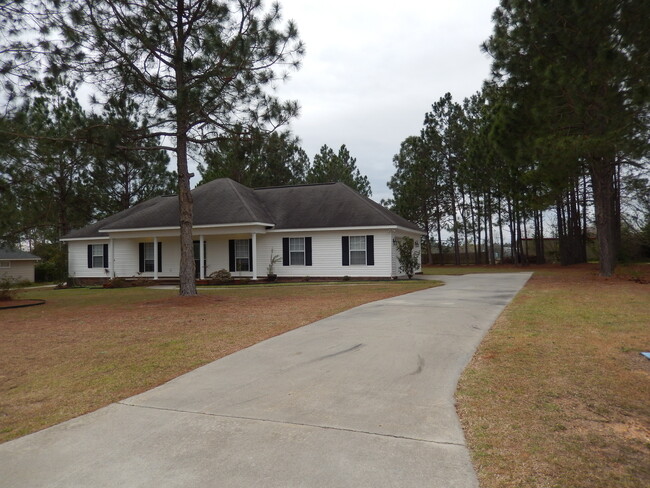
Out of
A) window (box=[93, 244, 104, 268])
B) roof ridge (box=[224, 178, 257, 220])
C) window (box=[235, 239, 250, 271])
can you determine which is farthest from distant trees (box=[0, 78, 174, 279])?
window (box=[93, 244, 104, 268])

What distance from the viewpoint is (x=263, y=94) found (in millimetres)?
13445

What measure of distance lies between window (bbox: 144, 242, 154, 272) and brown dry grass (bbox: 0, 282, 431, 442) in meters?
11.5

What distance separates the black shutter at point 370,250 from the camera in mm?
20719

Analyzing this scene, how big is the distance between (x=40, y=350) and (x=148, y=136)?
800 centimetres

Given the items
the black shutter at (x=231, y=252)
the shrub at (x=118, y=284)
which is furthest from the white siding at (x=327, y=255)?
the shrub at (x=118, y=284)

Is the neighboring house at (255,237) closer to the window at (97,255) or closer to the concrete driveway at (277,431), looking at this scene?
the window at (97,255)

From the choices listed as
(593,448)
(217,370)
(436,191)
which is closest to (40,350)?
(217,370)

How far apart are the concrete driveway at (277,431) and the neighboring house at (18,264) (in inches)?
1263

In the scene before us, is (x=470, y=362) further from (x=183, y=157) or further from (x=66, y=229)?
(x=66, y=229)

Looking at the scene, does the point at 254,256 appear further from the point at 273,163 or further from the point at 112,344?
the point at 112,344

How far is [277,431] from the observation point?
369 cm

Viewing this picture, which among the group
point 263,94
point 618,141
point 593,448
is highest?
point 263,94

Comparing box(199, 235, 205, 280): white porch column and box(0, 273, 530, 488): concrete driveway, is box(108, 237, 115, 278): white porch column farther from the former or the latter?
box(0, 273, 530, 488): concrete driveway

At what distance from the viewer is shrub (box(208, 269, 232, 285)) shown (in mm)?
21234
